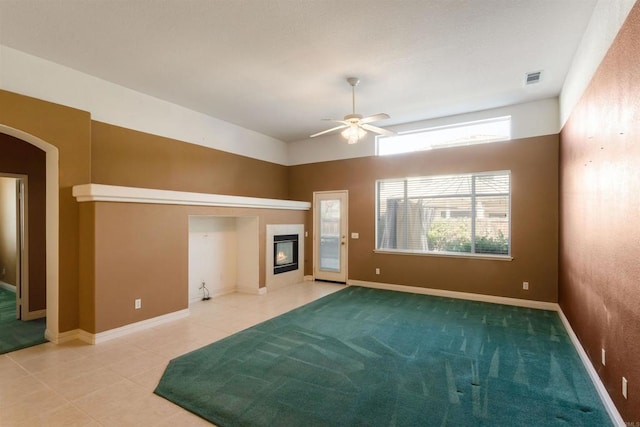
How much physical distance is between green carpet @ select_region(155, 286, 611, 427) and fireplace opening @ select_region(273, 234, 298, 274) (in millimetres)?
2019

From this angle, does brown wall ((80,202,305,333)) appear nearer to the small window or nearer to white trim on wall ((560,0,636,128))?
the small window

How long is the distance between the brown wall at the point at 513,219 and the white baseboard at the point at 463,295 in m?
0.08

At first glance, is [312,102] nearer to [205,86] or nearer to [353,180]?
[205,86]

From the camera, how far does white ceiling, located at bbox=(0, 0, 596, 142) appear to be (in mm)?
2902

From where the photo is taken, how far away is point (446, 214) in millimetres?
5934

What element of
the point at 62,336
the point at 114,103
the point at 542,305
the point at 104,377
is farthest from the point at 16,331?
the point at 542,305

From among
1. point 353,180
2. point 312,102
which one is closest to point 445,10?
point 312,102

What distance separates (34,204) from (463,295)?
722cm

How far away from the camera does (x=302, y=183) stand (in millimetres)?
7754

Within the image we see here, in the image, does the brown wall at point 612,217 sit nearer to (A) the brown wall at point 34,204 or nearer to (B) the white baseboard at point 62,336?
(B) the white baseboard at point 62,336

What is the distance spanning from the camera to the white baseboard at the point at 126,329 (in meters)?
3.75

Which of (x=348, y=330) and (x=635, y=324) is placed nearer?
(x=635, y=324)

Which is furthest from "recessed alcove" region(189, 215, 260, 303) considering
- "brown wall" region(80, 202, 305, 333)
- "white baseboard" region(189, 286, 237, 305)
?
"brown wall" region(80, 202, 305, 333)

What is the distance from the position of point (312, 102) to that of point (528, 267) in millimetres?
4527
